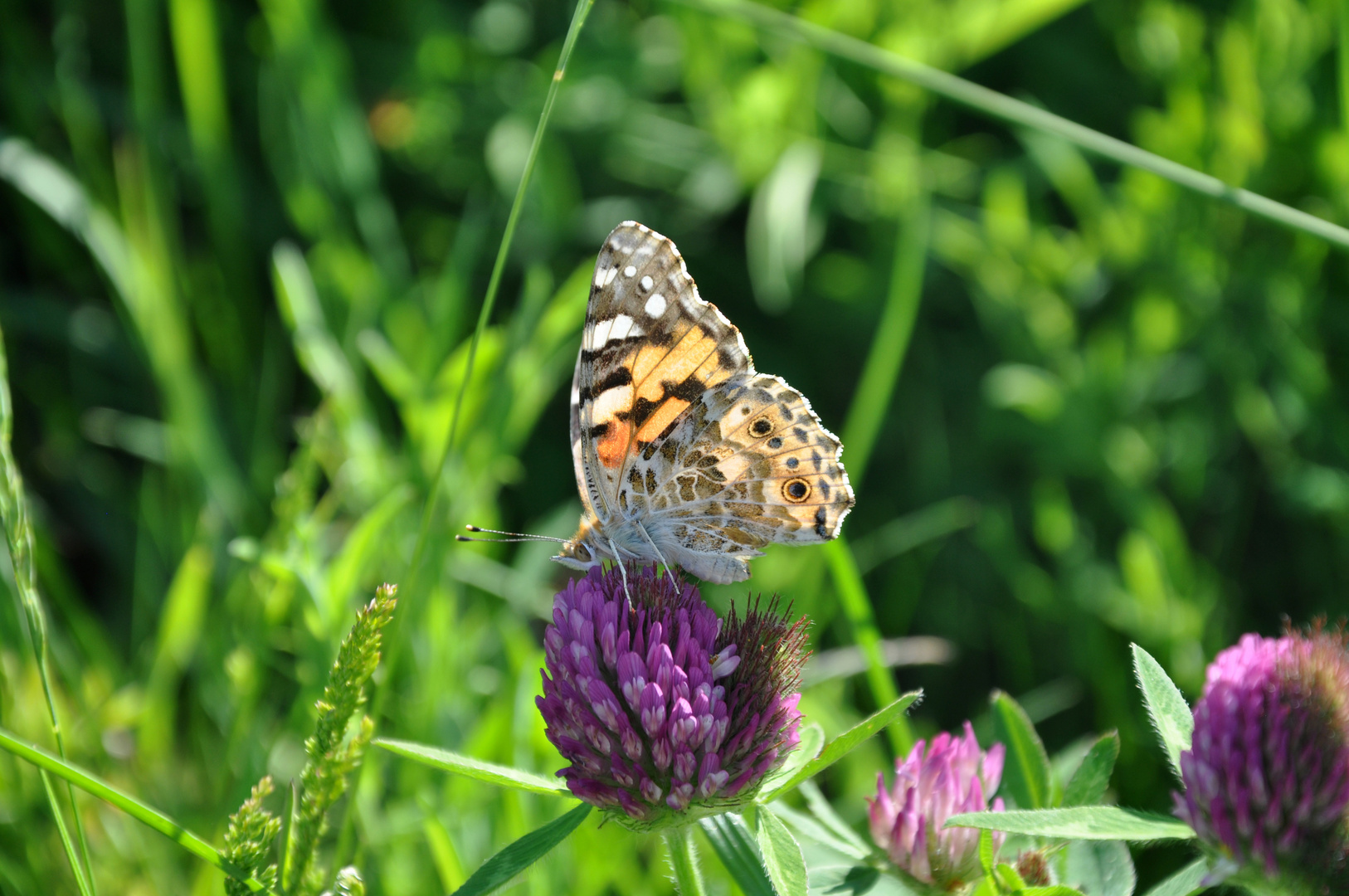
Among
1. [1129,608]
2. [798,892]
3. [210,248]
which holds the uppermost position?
[210,248]

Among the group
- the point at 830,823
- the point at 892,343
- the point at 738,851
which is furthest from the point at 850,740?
the point at 892,343

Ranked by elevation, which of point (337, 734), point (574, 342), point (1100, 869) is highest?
point (574, 342)

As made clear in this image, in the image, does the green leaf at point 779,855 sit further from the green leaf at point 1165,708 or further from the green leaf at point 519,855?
the green leaf at point 1165,708

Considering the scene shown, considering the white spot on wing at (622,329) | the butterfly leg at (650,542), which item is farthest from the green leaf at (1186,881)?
the white spot on wing at (622,329)

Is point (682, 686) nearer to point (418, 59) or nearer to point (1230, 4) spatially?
point (418, 59)

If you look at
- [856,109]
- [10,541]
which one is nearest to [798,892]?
[10,541]

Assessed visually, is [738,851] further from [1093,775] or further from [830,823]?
[1093,775]
